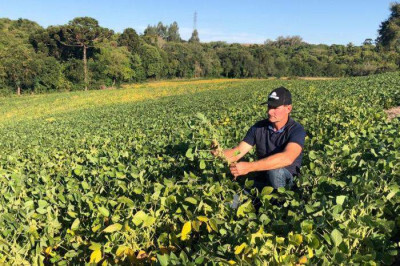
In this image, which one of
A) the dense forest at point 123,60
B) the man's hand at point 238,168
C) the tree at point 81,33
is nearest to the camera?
the man's hand at point 238,168

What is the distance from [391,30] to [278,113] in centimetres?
7409

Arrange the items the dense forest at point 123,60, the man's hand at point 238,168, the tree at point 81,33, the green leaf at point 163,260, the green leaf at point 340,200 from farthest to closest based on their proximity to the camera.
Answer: the tree at point 81,33
the dense forest at point 123,60
the man's hand at point 238,168
the green leaf at point 340,200
the green leaf at point 163,260

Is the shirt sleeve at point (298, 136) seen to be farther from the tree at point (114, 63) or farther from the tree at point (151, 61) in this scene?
the tree at point (151, 61)

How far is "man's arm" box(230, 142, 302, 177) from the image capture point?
3.21 m

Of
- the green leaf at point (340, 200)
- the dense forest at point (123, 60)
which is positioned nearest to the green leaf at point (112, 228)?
the green leaf at point (340, 200)

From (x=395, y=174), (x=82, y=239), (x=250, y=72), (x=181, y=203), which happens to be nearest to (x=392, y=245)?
(x=395, y=174)

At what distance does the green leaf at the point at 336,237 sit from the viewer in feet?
6.39

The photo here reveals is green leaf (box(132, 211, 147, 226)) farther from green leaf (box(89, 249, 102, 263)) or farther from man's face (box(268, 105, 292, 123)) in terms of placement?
man's face (box(268, 105, 292, 123))

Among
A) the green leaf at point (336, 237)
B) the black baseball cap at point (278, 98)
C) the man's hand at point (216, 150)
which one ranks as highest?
the black baseball cap at point (278, 98)

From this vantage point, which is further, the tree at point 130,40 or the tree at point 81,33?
the tree at point 130,40

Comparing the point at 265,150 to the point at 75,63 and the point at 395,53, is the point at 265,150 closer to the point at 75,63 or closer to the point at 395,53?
the point at 75,63

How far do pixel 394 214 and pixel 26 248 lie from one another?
3095 mm

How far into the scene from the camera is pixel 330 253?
2033 mm

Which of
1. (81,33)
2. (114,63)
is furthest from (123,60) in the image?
(81,33)
